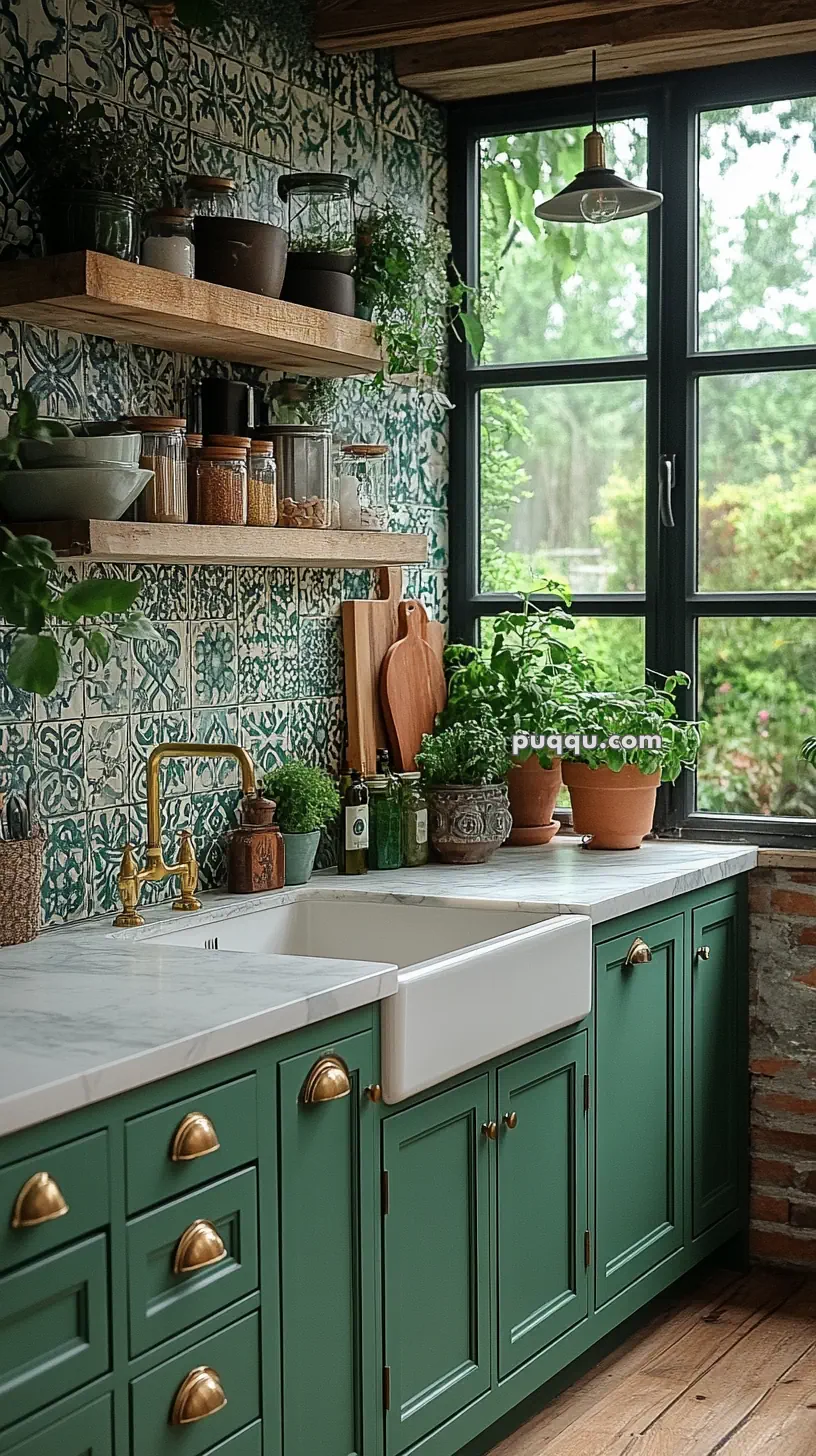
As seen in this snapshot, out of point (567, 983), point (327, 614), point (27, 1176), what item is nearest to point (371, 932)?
point (567, 983)

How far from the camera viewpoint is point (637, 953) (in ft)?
11.0

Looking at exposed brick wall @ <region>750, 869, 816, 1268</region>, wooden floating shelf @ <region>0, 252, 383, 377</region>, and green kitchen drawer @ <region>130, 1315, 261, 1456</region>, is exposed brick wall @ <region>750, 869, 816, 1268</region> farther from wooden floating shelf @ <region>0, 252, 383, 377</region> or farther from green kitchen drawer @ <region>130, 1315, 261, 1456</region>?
green kitchen drawer @ <region>130, 1315, 261, 1456</region>

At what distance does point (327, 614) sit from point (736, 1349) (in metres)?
1.75

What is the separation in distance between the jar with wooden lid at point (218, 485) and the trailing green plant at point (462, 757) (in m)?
0.85

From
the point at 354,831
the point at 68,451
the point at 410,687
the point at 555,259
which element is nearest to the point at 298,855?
the point at 354,831

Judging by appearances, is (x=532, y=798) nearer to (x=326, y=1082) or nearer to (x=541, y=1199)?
(x=541, y=1199)

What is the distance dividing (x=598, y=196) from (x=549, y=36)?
531 mm

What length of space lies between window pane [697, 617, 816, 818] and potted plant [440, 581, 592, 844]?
32cm

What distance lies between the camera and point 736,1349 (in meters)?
3.49

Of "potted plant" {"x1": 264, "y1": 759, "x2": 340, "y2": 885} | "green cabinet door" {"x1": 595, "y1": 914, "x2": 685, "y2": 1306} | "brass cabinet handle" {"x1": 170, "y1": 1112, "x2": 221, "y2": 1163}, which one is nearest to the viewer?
"brass cabinet handle" {"x1": 170, "y1": 1112, "x2": 221, "y2": 1163}

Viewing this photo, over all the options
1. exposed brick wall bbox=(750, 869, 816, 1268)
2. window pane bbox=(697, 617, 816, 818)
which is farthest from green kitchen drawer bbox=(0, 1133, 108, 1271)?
window pane bbox=(697, 617, 816, 818)

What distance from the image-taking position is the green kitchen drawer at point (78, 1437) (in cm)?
188

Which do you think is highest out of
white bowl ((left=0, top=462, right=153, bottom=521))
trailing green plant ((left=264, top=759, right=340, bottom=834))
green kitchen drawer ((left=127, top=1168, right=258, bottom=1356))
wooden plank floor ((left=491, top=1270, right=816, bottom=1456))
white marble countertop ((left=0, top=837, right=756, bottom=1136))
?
white bowl ((left=0, top=462, right=153, bottom=521))

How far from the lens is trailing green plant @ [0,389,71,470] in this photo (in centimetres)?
Answer: 258
